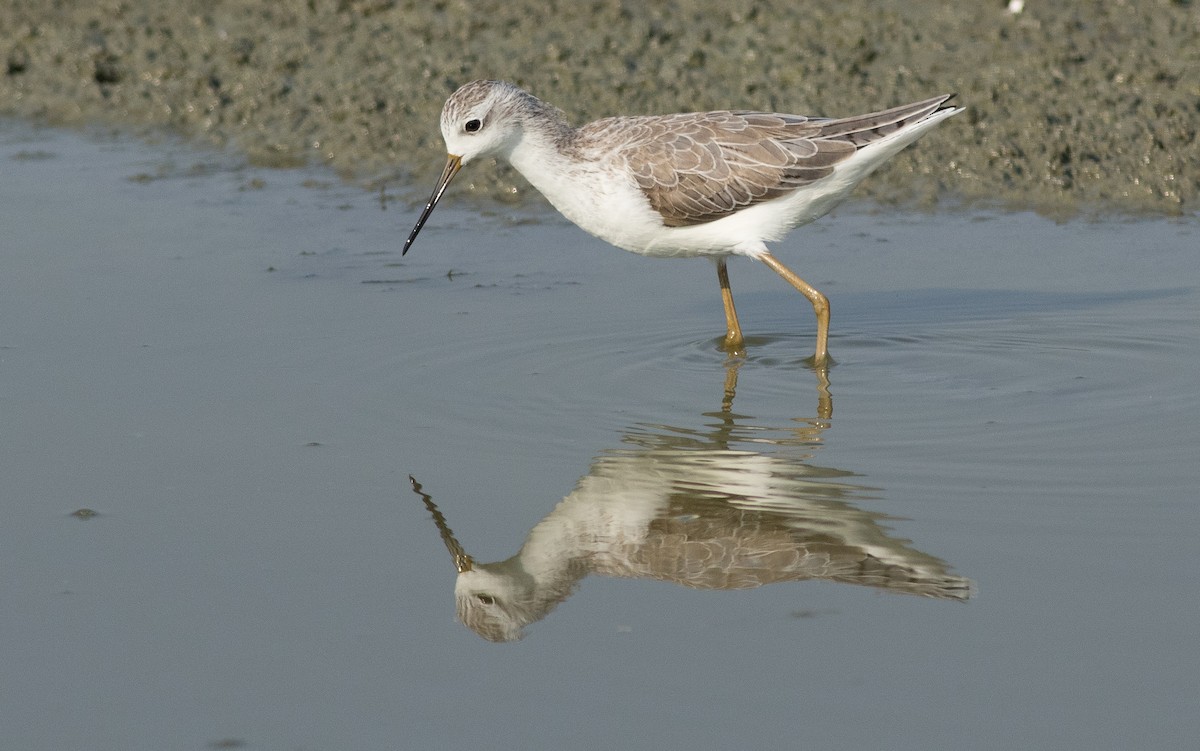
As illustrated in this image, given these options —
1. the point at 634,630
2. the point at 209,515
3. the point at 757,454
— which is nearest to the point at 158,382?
the point at 209,515

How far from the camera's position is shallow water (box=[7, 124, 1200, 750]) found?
445cm

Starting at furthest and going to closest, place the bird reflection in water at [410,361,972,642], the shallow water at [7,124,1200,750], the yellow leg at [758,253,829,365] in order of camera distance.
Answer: the yellow leg at [758,253,829,365] < the bird reflection in water at [410,361,972,642] < the shallow water at [7,124,1200,750]

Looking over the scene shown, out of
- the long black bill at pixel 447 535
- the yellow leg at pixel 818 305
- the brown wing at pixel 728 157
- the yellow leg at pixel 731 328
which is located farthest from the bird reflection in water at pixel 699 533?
the brown wing at pixel 728 157

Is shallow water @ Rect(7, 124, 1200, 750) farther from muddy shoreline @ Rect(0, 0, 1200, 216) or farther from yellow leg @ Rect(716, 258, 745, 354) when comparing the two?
muddy shoreline @ Rect(0, 0, 1200, 216)

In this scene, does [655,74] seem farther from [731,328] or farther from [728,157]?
[731,328]

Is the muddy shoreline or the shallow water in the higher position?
the muddy shoreline

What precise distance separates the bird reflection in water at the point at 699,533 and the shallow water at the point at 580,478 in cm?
2

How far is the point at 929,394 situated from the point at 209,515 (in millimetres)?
3282

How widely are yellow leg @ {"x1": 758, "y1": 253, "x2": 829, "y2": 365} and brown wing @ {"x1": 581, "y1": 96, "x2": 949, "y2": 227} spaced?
1.20ft

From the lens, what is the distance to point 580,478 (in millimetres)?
6234

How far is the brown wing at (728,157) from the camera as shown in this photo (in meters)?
7.94

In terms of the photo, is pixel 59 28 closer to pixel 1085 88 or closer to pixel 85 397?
pixel 85 397

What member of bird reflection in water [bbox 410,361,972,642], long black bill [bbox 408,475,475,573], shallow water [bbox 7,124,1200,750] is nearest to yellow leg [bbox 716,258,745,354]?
shallow water [bbox 7,124,1200,750]

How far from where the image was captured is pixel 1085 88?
1141 cm
